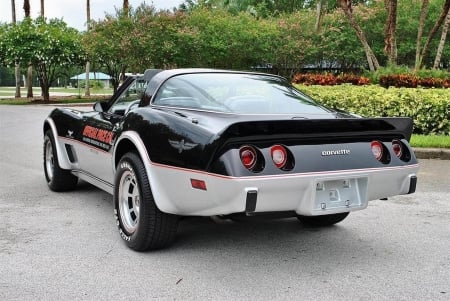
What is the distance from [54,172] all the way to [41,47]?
24354 mm

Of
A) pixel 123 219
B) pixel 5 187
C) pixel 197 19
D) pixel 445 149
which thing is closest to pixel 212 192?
pixel 123 219

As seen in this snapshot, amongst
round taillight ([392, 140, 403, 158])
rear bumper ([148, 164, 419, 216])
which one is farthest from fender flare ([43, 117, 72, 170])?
round taillight ([392, 140, 403, 158])

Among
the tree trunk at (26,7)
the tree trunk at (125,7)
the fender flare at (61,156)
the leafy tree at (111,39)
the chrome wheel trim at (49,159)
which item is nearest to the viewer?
the fender flare at (61,156)

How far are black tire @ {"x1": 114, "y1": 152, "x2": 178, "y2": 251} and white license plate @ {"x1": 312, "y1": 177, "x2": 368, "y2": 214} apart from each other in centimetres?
109

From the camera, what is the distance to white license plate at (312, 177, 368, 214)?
12.3 ft

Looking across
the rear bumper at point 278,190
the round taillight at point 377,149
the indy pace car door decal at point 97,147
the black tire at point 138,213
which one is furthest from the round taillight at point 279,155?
the indy pace car door decal at point 97,147

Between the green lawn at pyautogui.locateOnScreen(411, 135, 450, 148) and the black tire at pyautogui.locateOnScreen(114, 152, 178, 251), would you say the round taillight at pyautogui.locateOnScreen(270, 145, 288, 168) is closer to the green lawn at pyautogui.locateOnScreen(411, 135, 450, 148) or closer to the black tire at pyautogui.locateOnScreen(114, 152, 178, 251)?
the black tire at pyautogui.locateOnScreen(114, 152, 178, 251)

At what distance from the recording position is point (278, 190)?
3561 mm

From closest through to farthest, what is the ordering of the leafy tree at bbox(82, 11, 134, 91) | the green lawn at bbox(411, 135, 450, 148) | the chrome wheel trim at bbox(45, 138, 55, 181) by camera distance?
the chrome wheel trim at bbox(45, 138, 55, 181) < the green lawn at bbox(411, 135, 450, 148) < the leafy tree at bbox(82, 11, 134, 91)

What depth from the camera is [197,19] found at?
96.0ft

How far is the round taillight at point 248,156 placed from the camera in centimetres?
358

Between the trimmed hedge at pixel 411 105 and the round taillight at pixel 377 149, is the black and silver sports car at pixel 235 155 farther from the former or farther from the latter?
the trimmed hedge at pixel 411 105

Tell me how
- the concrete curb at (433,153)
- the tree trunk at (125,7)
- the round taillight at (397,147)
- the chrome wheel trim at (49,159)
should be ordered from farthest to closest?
1. the tree trunk at (125,7)
2. the concrete curb at (433,153)
3. the chrome wheel trim at (49,159)
4. the round taillight at (397,147)

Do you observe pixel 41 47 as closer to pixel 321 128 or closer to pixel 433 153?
pixel 433 153
